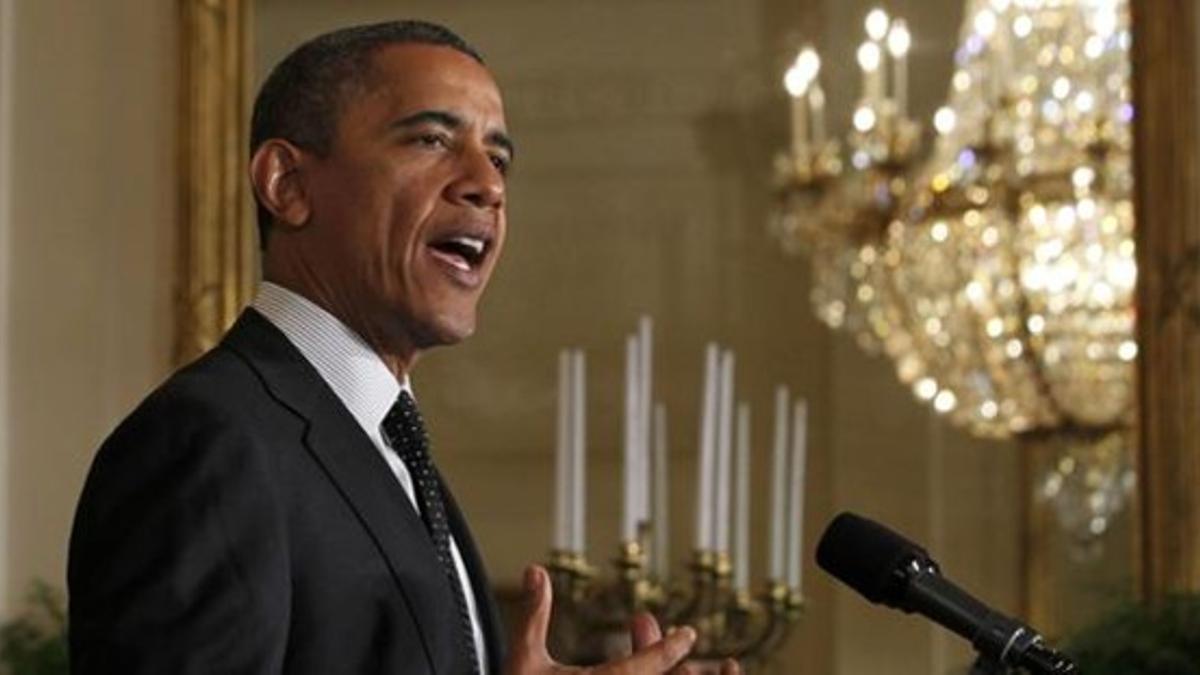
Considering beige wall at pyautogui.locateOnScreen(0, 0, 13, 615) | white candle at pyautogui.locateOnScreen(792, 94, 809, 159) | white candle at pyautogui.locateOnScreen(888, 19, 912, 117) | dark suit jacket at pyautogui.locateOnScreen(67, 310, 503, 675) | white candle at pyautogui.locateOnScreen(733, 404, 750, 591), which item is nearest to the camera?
dark suit jacket at pyautogui.locateOnScreen(67, 310, 503, 675)

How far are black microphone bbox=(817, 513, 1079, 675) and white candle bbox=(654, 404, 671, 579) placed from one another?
5.25 ft

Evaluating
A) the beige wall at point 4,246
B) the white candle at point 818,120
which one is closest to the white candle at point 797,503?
the white candle at point 818,120

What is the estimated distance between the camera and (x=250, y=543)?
3.62ft

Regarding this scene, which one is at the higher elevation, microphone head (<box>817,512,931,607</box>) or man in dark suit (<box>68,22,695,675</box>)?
man in dark suit (<box>68,22,695,675</box>)

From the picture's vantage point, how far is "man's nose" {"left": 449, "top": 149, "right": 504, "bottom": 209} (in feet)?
4.00

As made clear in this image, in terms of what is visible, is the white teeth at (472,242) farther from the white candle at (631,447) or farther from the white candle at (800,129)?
the white candle at (800,129)

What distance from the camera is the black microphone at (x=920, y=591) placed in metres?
1.14

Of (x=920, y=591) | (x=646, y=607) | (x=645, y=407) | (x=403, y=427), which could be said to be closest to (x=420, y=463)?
(x=403, y=427)

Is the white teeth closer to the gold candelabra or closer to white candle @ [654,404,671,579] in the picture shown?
the gold candelabra

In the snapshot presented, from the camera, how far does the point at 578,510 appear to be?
8.85 ft

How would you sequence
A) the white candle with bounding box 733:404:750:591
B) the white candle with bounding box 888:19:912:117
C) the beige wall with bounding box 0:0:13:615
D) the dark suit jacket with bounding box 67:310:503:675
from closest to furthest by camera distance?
the dark suit jacket with bounding box 67:310:503:675
the beige wall with bounding box 0:0:13:615
the white candle with bounding box 733:404:750:591
the white candle with bounding box 888:19:912:117

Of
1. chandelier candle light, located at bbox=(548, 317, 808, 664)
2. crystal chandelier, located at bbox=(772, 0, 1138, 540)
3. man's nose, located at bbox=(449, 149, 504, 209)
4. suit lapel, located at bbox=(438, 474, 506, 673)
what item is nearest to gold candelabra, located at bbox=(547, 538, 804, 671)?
chandelier candle light, located at bbox=(548, 317, 808, 664)

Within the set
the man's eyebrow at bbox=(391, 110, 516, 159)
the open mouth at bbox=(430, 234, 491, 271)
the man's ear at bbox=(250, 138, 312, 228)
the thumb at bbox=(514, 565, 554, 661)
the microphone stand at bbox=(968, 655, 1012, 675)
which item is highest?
the man's eyebrow at bbox=(391, 110, 516, 159)

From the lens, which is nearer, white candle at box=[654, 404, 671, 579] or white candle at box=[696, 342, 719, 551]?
white candle at box=[696, 342, 719, 551]
